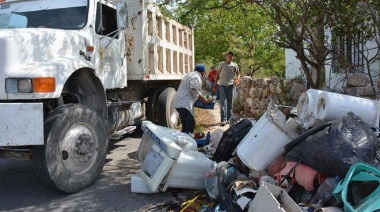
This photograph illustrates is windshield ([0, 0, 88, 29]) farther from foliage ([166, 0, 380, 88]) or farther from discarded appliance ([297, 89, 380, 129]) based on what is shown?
discarded appliance ([297, 89, 380, 129])

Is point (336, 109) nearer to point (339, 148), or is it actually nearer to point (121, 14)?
point (339, 148)

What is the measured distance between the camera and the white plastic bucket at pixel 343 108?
14.2ft

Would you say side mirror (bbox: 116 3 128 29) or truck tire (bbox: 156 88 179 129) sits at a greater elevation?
side mirror (bbox: 116 3 128 29)

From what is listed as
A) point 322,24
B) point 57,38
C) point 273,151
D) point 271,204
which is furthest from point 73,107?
point 322,24

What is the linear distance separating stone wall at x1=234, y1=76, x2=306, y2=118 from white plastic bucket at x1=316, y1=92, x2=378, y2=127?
13.9 ft

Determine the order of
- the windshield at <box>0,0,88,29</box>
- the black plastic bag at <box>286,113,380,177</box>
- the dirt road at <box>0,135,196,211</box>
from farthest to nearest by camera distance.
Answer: the windshield at <box>0,0,88,29</box>
the dirt road at <box>0,135,196,211</box>
the black plastic bag at <box>286,113,380,177</box>

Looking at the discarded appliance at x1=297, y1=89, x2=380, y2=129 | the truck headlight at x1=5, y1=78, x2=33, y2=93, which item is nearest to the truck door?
the truck headlight at x1=5, y1=78, x2=33, y2=93

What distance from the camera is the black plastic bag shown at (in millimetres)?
3445

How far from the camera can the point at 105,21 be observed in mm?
6113

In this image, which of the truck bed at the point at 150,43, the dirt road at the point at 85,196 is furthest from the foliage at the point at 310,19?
the dirt road at the point at 85,196

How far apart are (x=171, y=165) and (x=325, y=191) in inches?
59.8

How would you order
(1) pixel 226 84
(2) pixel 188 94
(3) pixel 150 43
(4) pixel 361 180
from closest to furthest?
(4) pixel 361 180, (2) pixel 188 94, (3) pixel 150 43, (1) pixel 226 84

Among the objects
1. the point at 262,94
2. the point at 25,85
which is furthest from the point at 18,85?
the point at 262,94

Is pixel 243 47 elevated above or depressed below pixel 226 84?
above
